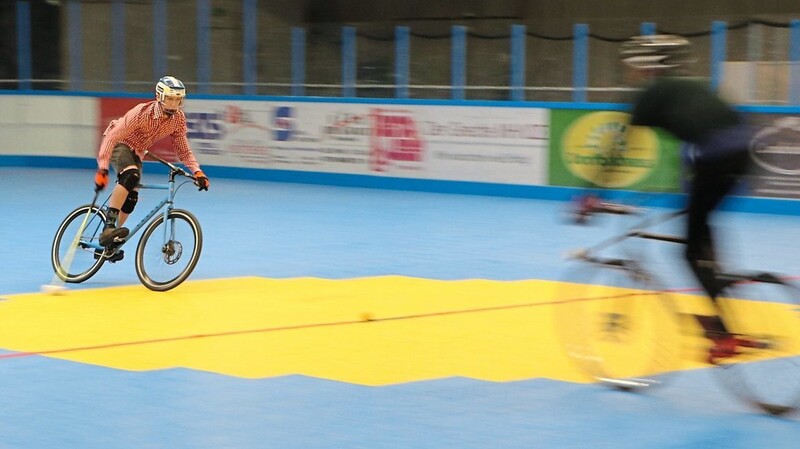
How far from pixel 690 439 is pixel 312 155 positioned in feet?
56.9

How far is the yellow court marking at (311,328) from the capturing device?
785 centimetres

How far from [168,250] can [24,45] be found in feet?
60.4

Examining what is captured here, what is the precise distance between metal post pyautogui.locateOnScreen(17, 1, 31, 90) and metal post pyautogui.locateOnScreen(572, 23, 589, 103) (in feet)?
42.1

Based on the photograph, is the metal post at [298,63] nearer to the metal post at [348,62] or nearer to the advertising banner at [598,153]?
the metal post at [348,62]

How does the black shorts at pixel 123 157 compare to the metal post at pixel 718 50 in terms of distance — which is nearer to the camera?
the black shorts at pixel 123 157

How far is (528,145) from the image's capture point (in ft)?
66.0

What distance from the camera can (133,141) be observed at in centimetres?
1114

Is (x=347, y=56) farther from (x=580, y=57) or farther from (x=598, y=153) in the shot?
(x=598, y=153)

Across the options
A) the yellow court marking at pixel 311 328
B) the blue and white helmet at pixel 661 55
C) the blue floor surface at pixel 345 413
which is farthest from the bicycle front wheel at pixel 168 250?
the blue and white helmet at pixel 661 55

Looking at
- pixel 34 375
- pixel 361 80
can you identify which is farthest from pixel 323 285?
pixel 361 80

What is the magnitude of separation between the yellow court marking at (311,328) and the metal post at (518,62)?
9664mm

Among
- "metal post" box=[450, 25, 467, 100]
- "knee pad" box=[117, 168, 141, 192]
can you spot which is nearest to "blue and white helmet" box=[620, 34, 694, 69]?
"knee pad" box=[117, 168, 141, 192]

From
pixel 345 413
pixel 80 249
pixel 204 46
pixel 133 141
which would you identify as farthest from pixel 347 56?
pixel 345 413

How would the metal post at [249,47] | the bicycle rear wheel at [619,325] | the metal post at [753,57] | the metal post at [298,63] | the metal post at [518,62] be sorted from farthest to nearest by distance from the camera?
1. the metal post at [249,47]
2. the metal post at [298,63]
3. the metal post at [518,62]
4. the metal post at [753,57]
5. the bicycle rear wheel at [619,325]
